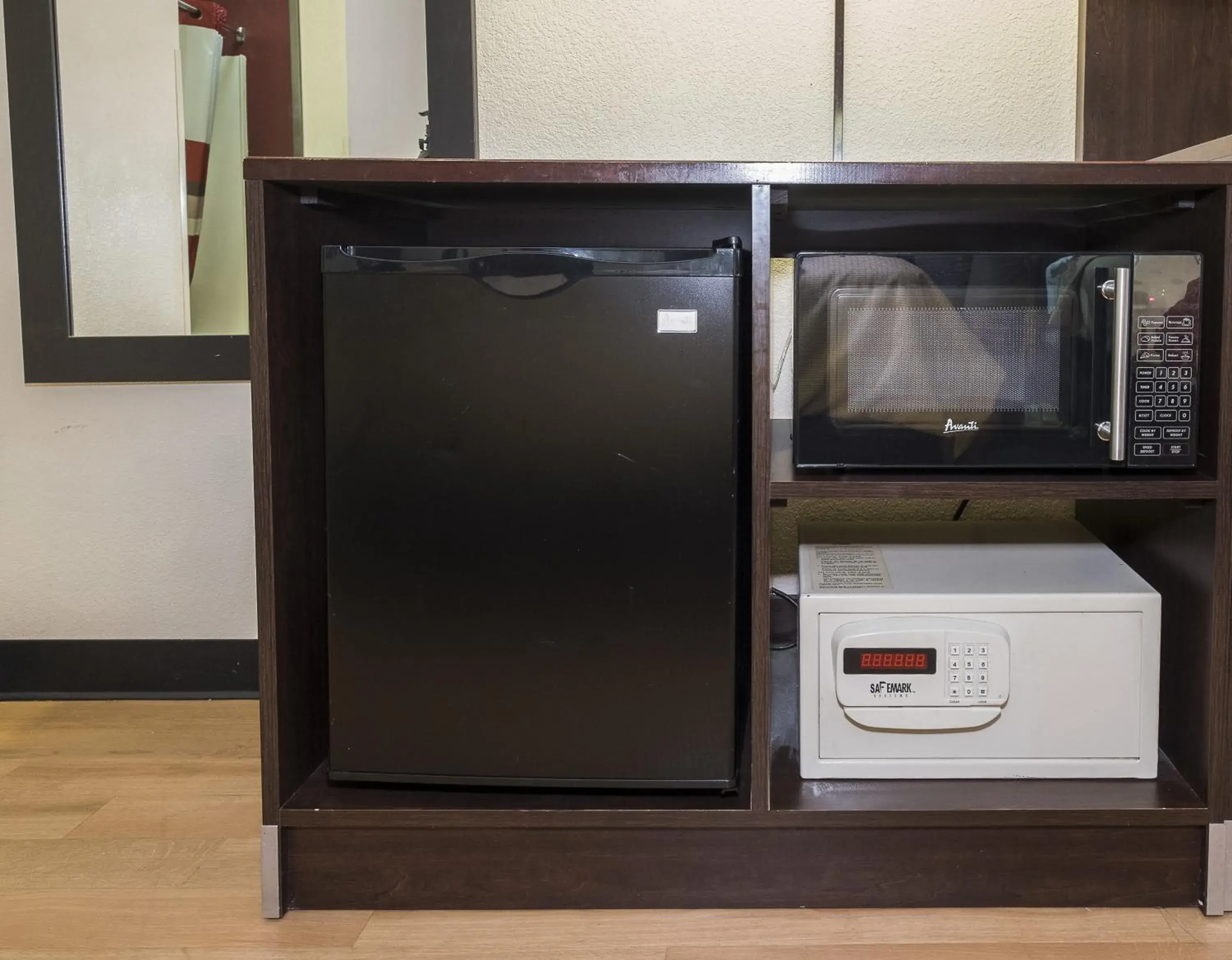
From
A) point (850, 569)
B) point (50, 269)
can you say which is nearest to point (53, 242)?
point (50, 269)

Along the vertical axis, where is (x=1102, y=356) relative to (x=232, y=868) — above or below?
above

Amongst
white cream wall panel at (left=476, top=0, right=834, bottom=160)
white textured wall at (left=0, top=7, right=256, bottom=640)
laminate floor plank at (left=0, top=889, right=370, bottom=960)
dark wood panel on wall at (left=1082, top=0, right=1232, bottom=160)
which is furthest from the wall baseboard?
dark wood panel on wall at (left=1082, top=0, right=1232, bottom=160)

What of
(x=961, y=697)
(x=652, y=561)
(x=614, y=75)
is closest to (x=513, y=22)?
(x=614, y=75)

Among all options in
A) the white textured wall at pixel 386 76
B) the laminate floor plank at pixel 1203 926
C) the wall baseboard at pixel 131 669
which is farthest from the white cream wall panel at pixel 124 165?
the laminate floor plank at pixel 1203 926

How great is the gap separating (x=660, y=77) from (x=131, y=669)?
58.7 inches

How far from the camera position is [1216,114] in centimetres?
159

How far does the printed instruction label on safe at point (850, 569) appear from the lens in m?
1.24

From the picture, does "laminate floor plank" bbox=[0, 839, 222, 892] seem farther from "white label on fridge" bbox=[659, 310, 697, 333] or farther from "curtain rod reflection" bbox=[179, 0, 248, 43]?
"curtain rod reflection" bbox=[179, 0, 248, 43]

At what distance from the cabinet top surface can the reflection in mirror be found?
86 cm

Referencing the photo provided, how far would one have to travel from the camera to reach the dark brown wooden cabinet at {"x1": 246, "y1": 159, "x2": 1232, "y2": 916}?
3.65 ft

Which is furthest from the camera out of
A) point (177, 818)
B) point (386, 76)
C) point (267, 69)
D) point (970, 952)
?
point (267, 69)

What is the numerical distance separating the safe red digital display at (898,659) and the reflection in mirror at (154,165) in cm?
130

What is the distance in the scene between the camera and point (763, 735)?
1160mm

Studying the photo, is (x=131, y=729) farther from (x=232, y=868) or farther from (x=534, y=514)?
(x=534, y=514)
